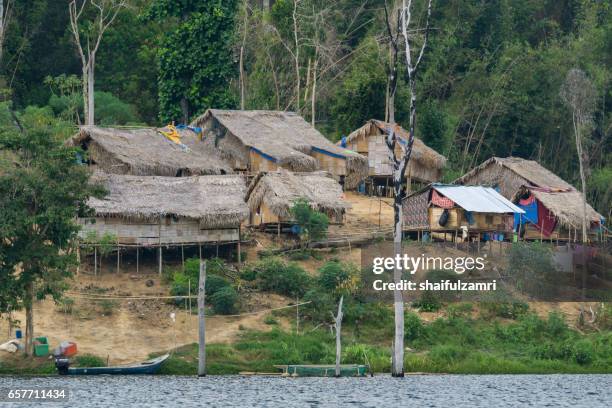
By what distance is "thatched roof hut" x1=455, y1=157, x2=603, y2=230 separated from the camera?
43.1m

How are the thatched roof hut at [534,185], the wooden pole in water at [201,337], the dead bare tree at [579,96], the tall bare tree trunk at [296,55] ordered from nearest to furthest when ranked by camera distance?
1. the wooden pole in water at [201,337]
2. the thatched roof hut at [534,185]
3. the dead bare tree at [579,96]
4. the tall bare tree trunk at [296,55]

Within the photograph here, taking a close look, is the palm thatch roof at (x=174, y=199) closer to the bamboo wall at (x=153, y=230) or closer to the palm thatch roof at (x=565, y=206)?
the bamboo wall at (x=153, y=230)

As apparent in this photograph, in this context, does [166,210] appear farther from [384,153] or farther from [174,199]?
[384,153]

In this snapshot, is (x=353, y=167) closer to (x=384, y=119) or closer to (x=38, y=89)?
(x=384, y=119)

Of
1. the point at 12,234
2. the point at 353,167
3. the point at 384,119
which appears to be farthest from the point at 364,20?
the point at 12,234

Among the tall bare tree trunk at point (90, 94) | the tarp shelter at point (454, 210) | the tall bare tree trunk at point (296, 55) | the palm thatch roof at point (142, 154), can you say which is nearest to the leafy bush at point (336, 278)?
the tarp shelter at point (454, 210)

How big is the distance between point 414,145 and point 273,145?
6.41 m

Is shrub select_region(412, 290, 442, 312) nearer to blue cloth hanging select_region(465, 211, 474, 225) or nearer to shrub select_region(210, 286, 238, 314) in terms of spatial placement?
shrub select_region(210, 286, 238, 314)

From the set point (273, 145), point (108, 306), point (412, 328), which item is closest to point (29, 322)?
point (108, 306)

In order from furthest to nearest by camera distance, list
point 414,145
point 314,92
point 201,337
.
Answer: point 314,92, point 414,145, point 201,337

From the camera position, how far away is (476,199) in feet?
135

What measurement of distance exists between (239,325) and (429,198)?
9852mm

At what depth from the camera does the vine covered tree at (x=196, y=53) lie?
157 feet

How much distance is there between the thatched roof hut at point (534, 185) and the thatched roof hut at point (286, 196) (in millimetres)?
7102
